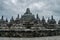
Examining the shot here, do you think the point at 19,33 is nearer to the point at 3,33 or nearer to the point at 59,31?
the point at 3,33

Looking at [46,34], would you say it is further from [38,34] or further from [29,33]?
[29,33]

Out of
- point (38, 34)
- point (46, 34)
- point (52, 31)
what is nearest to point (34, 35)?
point (38, 34)

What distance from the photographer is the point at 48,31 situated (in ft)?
73.9

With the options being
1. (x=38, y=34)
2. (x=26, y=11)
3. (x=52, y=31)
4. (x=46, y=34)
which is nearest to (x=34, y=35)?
(x=38, y=34)

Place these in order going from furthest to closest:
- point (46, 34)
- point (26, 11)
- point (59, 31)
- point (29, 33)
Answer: point (26, 11)
point (59, 31)
point (46, 34)
point (29, 33)

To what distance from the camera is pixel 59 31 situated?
27.3 meters

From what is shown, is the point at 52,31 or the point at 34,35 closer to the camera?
the point at 34,35

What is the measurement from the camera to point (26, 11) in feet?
199

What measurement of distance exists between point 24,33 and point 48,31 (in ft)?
16.3

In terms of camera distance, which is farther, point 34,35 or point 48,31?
point 48,31

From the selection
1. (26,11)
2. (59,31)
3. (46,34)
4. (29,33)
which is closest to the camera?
(29,33)

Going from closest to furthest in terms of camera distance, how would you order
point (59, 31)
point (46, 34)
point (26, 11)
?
point (46, 34) → point (59, 31) → point (26, 11)

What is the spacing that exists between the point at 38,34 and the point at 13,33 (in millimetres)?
4593

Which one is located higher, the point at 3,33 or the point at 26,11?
the point at 26,11
